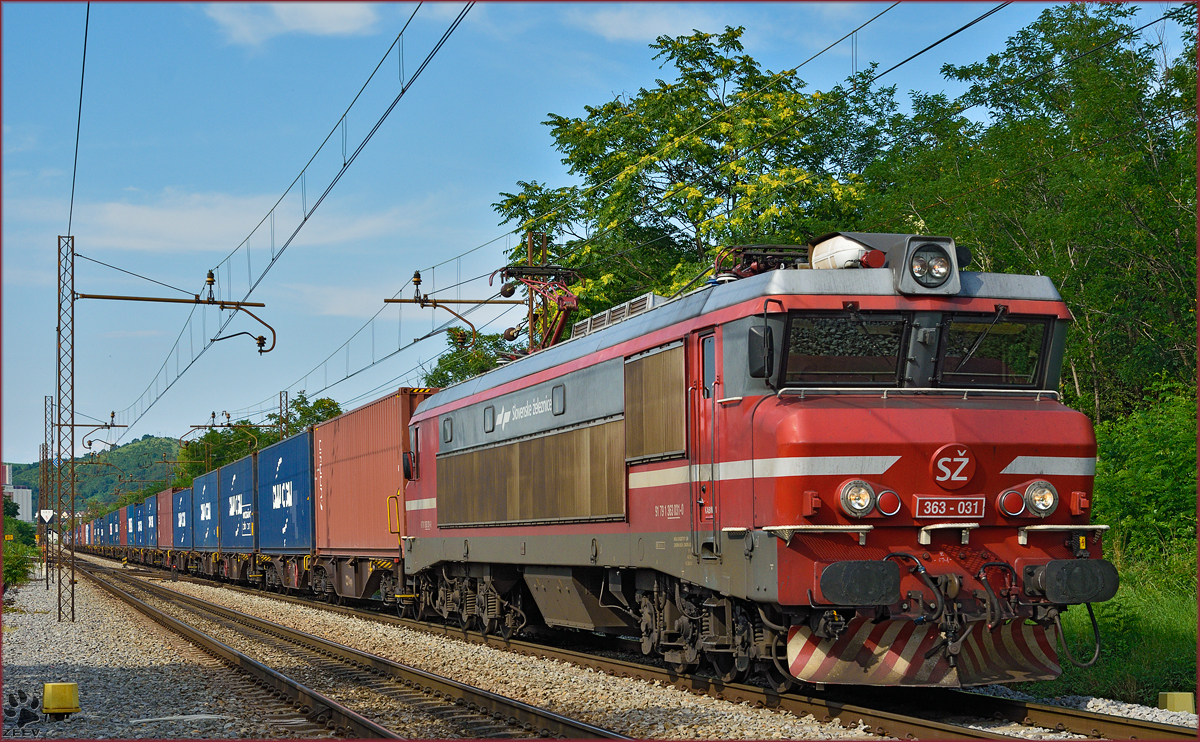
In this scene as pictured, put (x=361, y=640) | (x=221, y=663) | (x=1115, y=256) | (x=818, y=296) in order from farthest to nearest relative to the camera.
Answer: (x=1115, y=256), (x=361, y=640), (x=221, y=663), (x=818, y=296)

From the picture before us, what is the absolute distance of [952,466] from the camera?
9320 mm

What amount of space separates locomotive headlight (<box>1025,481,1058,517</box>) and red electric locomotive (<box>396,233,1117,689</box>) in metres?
0.02

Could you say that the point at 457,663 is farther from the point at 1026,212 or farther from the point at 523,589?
the point at 1026,212

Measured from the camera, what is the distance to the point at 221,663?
16.3m

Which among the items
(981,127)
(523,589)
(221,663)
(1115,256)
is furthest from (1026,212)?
(221,663)

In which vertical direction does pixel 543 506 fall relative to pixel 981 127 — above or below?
below

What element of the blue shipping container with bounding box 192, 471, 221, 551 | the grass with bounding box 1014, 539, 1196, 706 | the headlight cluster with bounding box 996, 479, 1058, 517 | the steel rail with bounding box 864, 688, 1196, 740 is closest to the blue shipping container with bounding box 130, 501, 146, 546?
the blue shipping container with bounding box 192, 471, 221, 551

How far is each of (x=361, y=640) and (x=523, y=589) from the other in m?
3.58

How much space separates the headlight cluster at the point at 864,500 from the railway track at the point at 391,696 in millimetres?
2574

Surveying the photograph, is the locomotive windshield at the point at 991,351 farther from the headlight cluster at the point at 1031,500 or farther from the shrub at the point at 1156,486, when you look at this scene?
the shrub at the point at 1156,486

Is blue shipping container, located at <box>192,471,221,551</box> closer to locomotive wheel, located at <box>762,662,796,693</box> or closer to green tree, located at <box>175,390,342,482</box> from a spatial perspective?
green tree, located at <box>175,390,342,482</box>

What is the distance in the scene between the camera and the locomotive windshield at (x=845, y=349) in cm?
973

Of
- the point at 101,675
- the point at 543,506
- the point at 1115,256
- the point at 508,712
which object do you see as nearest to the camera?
the point at 508,712

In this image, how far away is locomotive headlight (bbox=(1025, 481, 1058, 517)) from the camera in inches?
374
